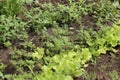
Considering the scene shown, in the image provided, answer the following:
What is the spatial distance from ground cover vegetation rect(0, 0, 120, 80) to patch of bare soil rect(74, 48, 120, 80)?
0.7 inches

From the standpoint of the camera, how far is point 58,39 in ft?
14.4

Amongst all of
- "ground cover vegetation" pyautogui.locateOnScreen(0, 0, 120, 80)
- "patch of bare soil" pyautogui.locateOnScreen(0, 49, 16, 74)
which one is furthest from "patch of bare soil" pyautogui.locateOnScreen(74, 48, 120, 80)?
"patch of bare soil" pyautogui.locateOnScreen(0, 49, 16, 74)

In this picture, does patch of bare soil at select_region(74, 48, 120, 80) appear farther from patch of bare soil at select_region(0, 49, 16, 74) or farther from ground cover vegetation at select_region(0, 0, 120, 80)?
patch of bare soil at select_region(0, 49, 16, 74)

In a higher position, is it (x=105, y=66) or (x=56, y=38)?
(x=56, y=38)

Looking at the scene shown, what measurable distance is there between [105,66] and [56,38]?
0.74 m

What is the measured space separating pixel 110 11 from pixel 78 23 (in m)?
0.59

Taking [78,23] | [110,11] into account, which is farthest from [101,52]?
[110,11]

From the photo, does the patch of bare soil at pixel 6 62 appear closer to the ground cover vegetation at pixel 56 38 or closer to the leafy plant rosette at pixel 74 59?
the ground cover vegetation at pixel 56 38

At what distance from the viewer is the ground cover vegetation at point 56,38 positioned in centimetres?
386

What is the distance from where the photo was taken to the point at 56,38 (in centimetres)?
443

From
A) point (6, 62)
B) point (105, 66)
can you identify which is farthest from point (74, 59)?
point (6, 62)

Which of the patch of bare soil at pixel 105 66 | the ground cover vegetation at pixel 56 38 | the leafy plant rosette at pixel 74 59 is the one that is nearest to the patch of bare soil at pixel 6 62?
the ground cover vegetation at pixel 56 38

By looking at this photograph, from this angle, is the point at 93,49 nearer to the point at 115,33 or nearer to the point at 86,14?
the point at 115,33

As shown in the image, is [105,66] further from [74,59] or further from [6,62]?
[6,62]
